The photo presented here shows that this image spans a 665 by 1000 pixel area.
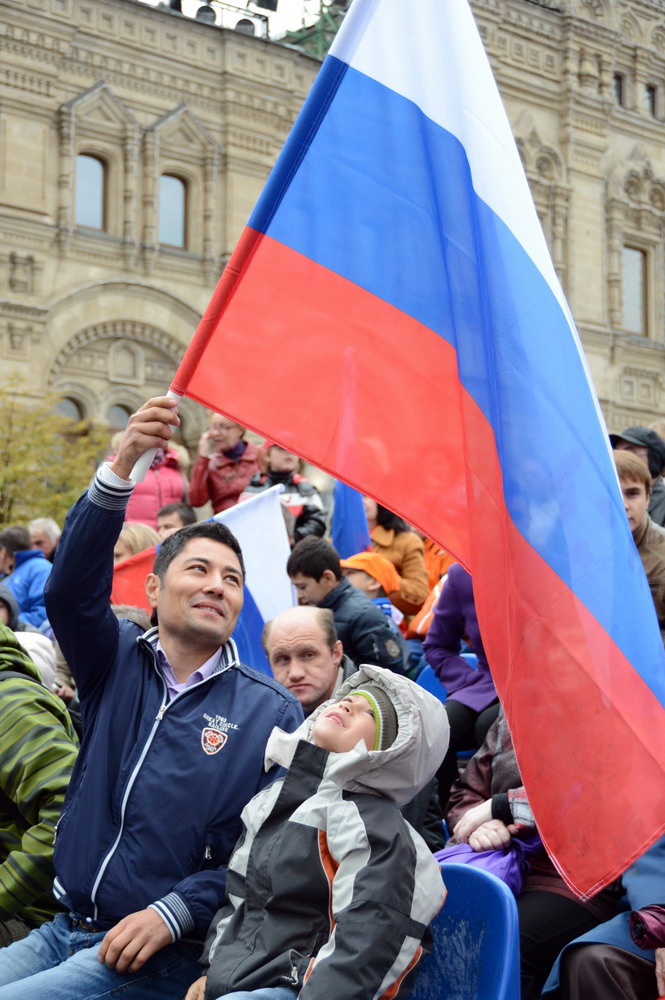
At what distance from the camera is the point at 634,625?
2.86m

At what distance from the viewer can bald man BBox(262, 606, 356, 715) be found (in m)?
4.30

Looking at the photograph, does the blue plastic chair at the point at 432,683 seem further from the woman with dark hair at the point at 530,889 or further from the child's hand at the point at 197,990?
the child's hand at the point at 197,990

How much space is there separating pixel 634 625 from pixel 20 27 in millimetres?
22854

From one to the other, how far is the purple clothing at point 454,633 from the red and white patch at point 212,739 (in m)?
2.26

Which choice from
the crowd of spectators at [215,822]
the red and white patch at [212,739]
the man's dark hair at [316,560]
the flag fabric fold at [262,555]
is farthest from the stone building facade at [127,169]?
the red and white patch at [212,739]

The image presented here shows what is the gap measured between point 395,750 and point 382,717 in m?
0.11

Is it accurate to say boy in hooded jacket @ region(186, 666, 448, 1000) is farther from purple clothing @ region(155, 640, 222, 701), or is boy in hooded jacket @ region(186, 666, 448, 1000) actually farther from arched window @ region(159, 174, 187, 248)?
arched window @ region(159, 174, 187, 248)

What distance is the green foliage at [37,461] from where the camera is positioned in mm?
21562

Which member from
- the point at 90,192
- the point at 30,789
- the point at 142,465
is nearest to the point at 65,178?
the point at 90,192

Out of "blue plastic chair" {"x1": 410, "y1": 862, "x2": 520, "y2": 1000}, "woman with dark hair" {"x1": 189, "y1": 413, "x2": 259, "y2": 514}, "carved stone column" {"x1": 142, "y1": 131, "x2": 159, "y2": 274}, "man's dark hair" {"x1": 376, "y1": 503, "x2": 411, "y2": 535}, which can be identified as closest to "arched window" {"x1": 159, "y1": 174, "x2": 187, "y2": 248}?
"carved stone column" {"x1": 142, "y1": 131, "x2": 159, "y2": 274}

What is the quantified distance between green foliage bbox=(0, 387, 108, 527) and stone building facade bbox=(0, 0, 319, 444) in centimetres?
84

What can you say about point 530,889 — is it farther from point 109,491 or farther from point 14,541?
point 14,541

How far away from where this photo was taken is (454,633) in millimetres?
5598

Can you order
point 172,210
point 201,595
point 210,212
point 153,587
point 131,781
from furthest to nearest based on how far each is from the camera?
point 172,210 → point 210,212 → point 153,587 → point 201,595 → point 131,781
